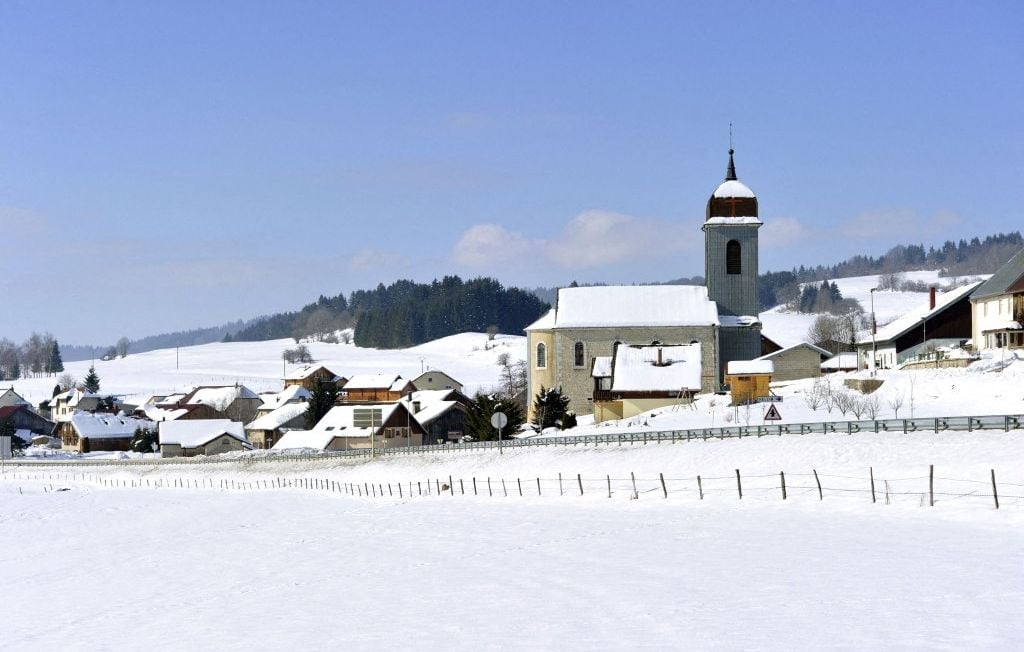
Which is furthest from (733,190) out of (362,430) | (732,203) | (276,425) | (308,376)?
(308,376)

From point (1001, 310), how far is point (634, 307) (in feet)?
93.0

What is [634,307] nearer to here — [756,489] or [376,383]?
[756,489]

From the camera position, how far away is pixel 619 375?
81.7 m

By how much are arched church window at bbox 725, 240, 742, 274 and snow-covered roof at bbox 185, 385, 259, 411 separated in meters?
80.0

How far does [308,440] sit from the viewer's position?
97188mm

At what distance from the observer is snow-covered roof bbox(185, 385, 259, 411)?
502 ft

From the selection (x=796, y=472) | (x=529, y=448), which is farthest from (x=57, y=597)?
(x=529, y=448)

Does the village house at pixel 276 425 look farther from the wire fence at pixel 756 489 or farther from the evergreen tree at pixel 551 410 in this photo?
the wire fence at pixel 756 489

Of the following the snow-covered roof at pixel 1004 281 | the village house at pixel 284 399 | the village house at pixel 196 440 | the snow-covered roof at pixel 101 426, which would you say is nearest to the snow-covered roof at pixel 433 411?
the village house at pixel 196 440

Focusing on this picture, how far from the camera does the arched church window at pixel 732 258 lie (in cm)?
9331

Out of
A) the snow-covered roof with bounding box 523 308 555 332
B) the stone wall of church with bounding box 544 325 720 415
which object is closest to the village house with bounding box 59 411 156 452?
the snow-covered roof with bounding box 523 308 555 332

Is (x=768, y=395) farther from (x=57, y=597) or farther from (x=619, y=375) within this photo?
(x=57, y=597)

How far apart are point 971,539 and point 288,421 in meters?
102

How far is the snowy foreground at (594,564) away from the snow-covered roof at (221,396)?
102 m
